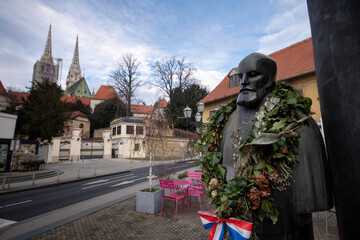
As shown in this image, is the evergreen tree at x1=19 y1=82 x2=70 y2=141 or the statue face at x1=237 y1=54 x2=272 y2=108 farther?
the evergreen tree at x1=19 y1=82 x2=70 y2=141

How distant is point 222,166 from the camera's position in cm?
198

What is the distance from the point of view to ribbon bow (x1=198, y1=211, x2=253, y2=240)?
139cm

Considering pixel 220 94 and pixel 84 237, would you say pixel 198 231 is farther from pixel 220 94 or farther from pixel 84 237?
pixel 220 94

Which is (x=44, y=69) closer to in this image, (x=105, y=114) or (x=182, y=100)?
(x=105, y=114)

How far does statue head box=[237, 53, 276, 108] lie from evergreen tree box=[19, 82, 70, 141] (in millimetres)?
25543

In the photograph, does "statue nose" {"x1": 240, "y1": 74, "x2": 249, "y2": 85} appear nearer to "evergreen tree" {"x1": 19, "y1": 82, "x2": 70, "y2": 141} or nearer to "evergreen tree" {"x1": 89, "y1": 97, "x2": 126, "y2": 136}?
"evergreen tree" {"x1": 19, "y1": 82, "x2": 70, "y2": 141}

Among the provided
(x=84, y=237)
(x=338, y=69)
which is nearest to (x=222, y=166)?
(x=338, y=69)

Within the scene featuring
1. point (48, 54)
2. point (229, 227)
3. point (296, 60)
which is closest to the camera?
point (229, 227)

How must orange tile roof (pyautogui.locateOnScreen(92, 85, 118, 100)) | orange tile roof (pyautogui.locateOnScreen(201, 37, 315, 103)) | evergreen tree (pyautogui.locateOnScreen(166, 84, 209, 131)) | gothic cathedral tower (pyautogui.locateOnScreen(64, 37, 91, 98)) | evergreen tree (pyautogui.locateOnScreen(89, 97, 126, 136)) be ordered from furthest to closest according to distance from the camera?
gothic cathedral tower (pyautogui.locateOnScreen(64, 37, 91, 98)) < orange tile roof (pyautogui.locateOnScreen(92, 85, 118, 100)) < evergreen tree (pyautogui.locateOnScreen(89, 97, 126, 136)) < evergreen tree (pyautogui.locateOnScreen(166, 84, 209, 131)) < orange tile roof (pyautogui.locateOnScreen(201, 37, 315, 103))

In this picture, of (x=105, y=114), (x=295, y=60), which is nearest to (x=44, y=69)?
(x=105, y=114)

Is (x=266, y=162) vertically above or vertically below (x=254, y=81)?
below

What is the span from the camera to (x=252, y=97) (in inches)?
74.8

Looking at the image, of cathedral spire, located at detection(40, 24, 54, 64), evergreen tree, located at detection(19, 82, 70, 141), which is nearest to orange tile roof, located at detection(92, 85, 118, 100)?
cathedral spire, located at detection(40, 24, 54, 64)

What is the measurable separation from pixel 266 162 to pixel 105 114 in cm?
5287
